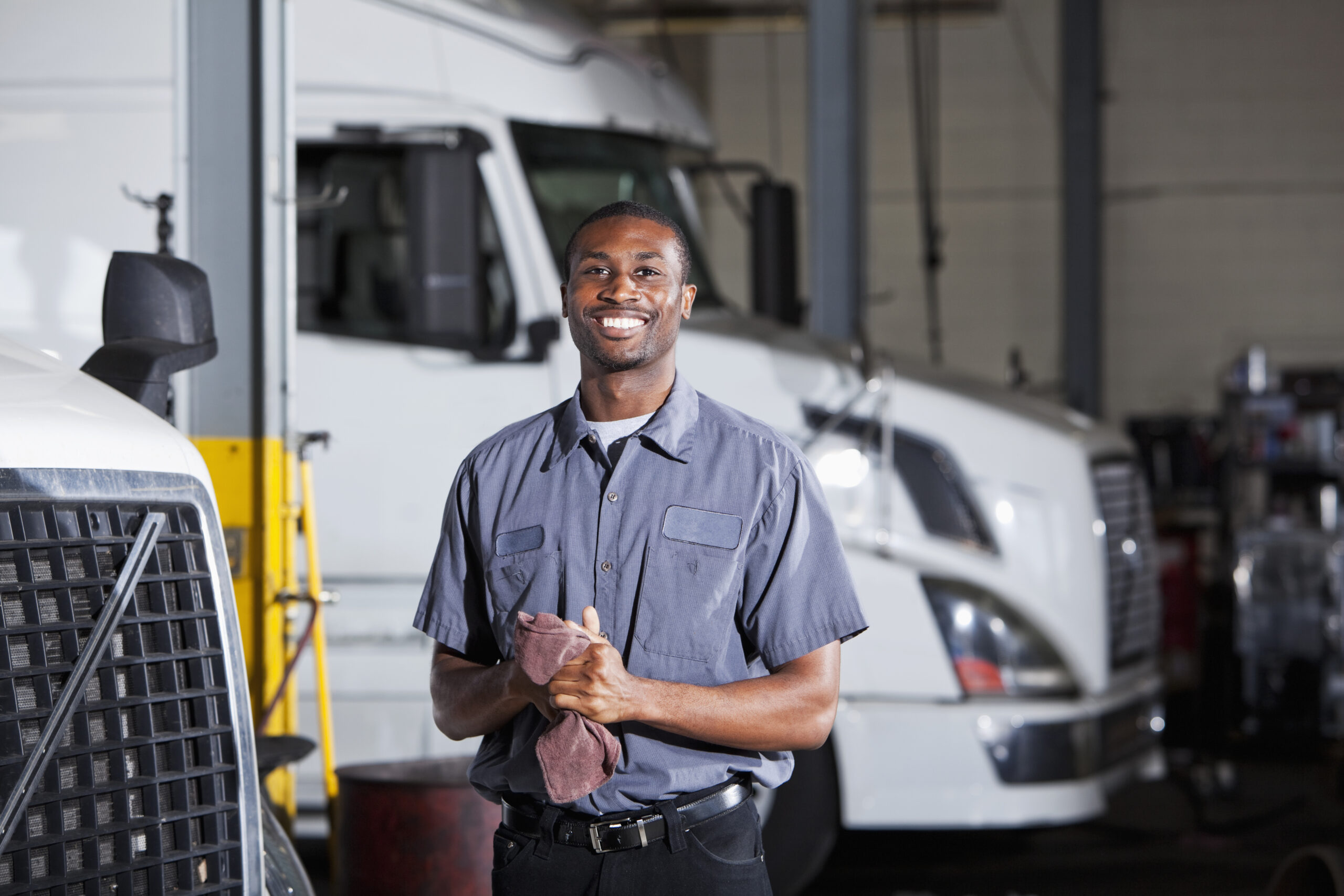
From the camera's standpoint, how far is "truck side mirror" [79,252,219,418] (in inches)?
121

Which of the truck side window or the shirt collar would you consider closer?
the shirt collar

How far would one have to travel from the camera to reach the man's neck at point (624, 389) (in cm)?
211

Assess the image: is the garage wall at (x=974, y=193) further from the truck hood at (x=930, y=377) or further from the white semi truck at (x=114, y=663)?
the white semi truck at (x=114, y=663)

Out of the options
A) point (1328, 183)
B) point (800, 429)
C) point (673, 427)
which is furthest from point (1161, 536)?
point (673, 427)

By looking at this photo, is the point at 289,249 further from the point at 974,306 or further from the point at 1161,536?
the point at 974,306

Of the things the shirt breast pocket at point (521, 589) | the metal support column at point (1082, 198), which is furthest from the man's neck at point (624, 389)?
the metal support column at point (1082, 198)

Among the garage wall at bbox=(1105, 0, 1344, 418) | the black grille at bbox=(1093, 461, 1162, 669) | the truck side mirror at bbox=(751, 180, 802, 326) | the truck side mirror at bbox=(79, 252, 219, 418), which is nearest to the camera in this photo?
the truck side mirror at bbox=(79, 252, 219, 418)

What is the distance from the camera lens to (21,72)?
14.0 feet

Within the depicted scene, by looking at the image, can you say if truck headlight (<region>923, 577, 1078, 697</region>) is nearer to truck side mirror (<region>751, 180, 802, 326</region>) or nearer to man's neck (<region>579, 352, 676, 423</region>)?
truck side mirror (<region>751, 180, 802, 326</region>)

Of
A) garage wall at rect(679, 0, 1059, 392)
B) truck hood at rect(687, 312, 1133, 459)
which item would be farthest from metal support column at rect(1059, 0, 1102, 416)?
truck hood at rect(687, 312, 1133, 459)

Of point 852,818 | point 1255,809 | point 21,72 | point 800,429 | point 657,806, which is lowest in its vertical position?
point 1255,809

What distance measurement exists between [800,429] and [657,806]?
2.80 meters

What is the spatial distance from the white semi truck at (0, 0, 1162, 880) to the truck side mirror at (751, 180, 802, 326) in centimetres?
125

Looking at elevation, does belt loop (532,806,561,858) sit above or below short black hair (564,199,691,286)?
below
